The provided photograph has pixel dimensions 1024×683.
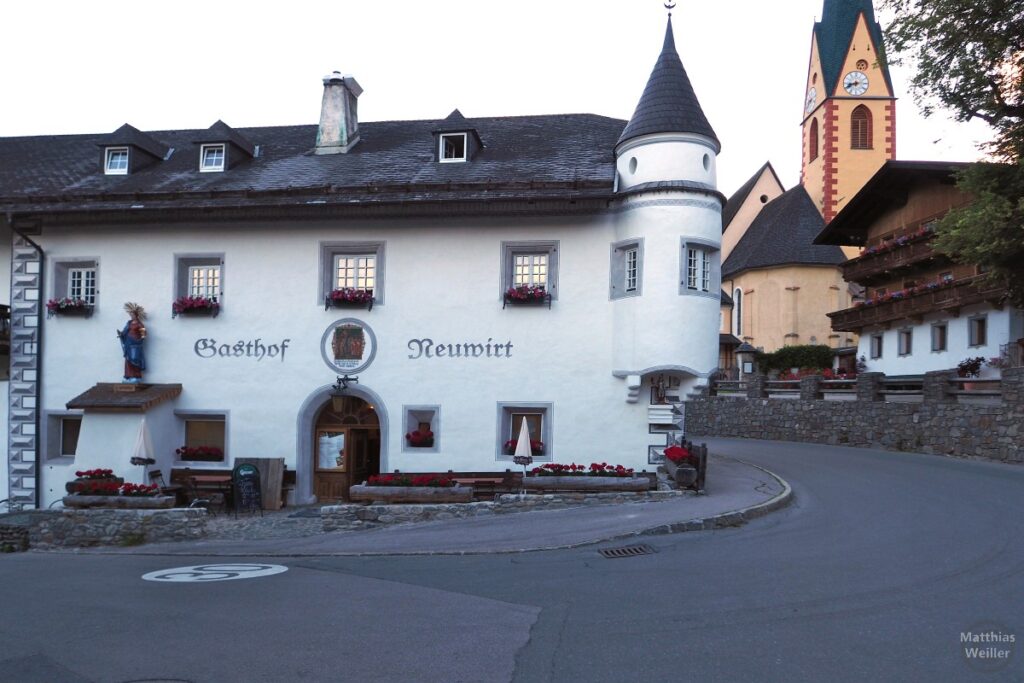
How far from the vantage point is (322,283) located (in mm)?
17875

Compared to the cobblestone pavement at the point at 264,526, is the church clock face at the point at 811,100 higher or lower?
higher

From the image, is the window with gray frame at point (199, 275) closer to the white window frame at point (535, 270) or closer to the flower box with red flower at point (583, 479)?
the white window frame at point (535, 270)

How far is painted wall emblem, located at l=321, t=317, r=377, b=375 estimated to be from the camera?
17688 millimetres

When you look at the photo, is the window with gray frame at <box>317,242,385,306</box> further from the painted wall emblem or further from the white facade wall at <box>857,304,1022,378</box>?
the white facade wall at <box>857,304,1022,378</box>

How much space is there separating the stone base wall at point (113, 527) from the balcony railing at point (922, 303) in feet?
58.7

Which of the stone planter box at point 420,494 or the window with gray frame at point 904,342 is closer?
the stone planter box at point 420,494

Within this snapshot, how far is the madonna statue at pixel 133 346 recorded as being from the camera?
1788 centimetres

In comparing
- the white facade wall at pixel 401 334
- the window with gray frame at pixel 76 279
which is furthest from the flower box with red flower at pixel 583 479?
the window with gray frame at pixel 76 279

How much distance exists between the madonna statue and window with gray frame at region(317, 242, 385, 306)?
3876 millimetres

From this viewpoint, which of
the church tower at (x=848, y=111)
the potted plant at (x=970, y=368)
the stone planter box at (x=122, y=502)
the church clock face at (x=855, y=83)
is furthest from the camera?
the church clock face at (x=855, y=83)

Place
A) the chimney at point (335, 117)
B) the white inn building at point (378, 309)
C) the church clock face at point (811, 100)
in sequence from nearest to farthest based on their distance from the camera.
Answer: the white inn building at point (378, 309), the chimney at point (335, 117), the church clock face at point (811, 100)

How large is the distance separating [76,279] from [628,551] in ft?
46.7

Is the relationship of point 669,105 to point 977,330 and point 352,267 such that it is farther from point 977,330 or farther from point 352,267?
point 977,330

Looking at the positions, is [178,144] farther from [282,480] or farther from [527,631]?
[527,631]
